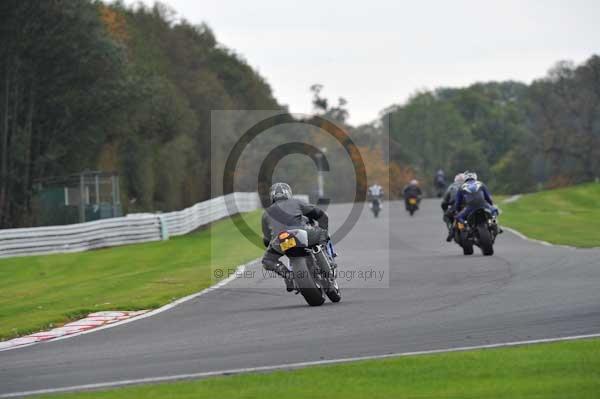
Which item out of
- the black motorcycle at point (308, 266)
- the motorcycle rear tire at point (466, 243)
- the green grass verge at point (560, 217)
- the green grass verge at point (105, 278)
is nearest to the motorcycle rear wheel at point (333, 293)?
the black motorcycle at point (308, 266)

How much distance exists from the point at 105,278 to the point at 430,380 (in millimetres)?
14311

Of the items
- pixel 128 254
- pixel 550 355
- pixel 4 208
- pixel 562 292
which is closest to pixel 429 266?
pixel 562 292

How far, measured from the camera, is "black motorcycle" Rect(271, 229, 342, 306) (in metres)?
13.1

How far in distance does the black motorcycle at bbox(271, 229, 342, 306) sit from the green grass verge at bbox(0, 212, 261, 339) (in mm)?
2417

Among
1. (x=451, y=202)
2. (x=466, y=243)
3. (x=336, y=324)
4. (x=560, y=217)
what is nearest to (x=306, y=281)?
(x=336, y=324)

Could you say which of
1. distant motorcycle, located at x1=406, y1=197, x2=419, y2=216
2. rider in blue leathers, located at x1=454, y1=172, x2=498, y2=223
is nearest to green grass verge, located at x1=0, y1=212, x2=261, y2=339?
rider in blue leathers, located at x1=454, y1=172, x2=498, y2=223

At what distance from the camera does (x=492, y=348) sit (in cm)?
912

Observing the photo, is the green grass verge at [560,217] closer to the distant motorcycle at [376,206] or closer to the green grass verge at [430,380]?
the distant motorcycle at [376,206]

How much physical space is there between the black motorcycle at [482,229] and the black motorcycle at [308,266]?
7779 mm

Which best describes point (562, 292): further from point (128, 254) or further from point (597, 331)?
point (128, 254)

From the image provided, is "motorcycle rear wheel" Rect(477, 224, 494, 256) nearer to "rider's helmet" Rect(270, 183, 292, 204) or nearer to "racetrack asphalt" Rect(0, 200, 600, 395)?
"racetrack asphalt" Rect(0, 200, 600, 395)

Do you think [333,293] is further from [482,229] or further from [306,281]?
[482,229]

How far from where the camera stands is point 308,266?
44.0 ft

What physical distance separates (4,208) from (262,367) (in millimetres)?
40935
